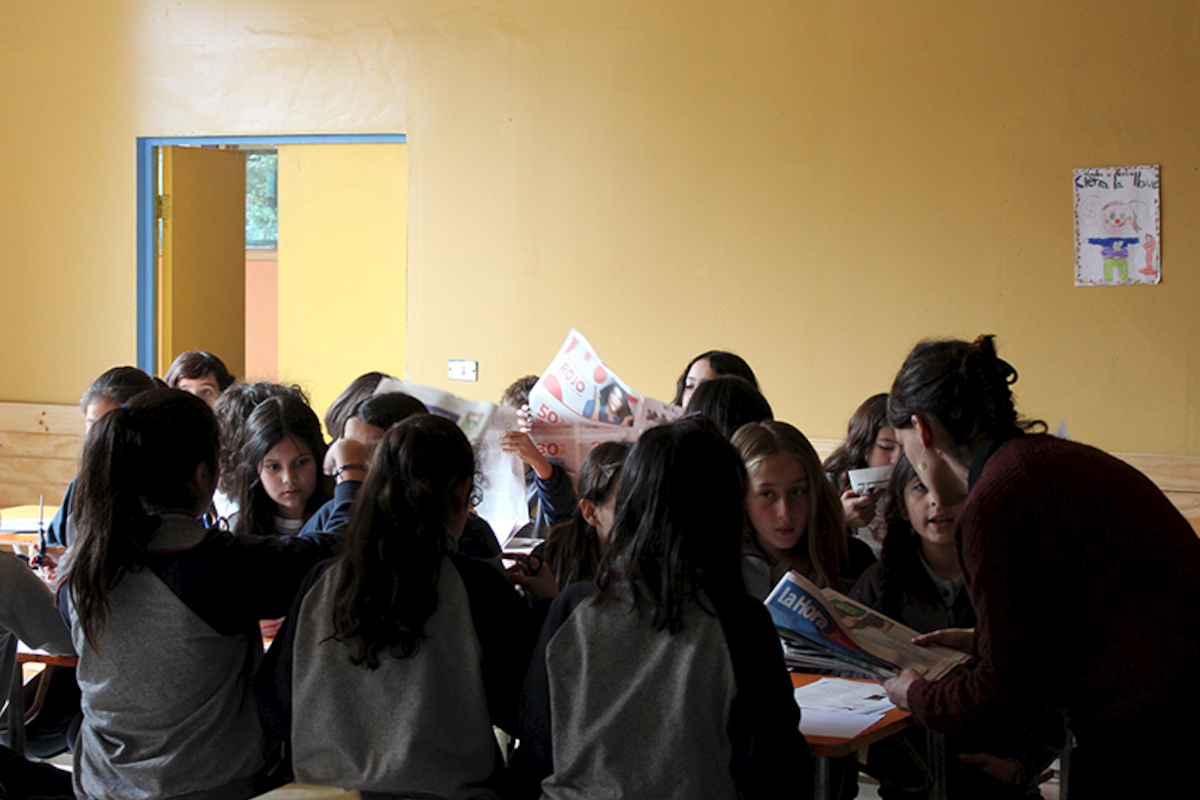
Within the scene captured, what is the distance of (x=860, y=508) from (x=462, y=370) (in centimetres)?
283

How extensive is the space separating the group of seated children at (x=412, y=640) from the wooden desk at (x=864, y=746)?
15 cm

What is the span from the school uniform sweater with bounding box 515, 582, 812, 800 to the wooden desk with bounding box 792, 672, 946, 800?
5.1 inches

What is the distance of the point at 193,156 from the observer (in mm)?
6238

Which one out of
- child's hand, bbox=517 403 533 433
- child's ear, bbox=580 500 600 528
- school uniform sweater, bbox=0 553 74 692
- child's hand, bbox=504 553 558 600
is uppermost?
child's hand, bbox=517 403 533 433

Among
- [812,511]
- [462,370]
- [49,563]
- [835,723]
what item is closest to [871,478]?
[812,511]

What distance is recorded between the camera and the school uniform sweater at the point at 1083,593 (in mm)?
1501

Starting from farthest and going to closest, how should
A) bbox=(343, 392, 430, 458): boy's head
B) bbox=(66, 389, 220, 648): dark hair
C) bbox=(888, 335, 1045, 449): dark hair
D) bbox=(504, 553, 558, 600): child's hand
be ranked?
1. bbox=(343, 392, 430, 458): boy's head
2. bbox=(504, 553, 558, 600): child's hand
3. bbox=(66, 389, 220, 648): dark hair
4. bbox=(888, 335, 1045, 449): dark hair

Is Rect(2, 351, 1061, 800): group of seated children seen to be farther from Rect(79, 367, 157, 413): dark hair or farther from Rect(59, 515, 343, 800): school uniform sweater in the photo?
Rect(79, 367, 157, 413): dark hair

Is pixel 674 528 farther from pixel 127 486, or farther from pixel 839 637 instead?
pixel 127 486

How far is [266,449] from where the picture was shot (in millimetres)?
2822

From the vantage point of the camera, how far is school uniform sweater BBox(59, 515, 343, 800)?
1.90 meters

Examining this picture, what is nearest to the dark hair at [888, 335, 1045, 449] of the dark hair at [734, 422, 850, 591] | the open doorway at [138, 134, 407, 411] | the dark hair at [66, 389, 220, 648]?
the dark hair at [734, 422, 850, 591]

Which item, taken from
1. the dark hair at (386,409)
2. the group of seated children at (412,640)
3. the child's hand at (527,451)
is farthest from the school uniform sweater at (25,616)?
the child's hand at (527,451)

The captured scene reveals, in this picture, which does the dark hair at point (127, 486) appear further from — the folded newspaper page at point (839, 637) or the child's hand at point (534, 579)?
the folded newspaper page at point (839, 637)
